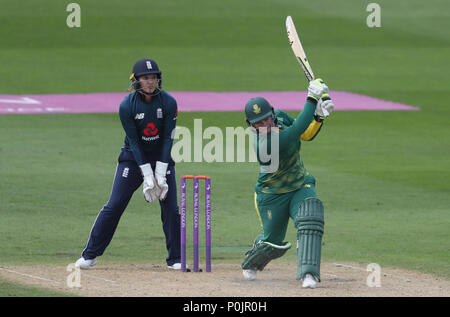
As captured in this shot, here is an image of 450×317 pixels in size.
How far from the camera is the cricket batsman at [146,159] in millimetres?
10039

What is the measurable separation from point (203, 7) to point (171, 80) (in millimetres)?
12293

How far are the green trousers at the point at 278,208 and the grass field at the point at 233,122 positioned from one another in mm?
1314

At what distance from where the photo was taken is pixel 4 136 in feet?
64.6

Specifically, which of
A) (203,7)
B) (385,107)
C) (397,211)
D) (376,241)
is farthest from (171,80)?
(376,241)

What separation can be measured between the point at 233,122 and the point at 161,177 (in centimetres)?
1155

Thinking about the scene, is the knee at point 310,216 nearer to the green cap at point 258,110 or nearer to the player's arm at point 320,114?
the player's arm at point 320,114

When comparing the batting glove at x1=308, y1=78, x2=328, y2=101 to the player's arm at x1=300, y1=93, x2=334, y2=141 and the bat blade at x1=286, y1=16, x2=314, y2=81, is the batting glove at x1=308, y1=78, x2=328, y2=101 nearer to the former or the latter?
the player's arm at x1=300, y1=93, x2=334, y2=141

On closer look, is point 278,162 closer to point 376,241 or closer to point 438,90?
point 376,241

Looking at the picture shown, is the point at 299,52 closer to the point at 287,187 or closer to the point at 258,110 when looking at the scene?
the point at 258,110

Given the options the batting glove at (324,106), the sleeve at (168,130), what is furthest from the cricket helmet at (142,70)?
the batting glove at (324,106)

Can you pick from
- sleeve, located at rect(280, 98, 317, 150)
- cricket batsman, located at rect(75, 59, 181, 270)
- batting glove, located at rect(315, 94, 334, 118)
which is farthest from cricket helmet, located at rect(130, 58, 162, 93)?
batting glove, located at rect(315, 94, 334, 118)

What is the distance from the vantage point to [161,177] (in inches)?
395

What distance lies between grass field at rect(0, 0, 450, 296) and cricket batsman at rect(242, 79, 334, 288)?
131 cm

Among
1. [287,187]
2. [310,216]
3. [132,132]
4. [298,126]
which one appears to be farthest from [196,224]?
[298,126]
